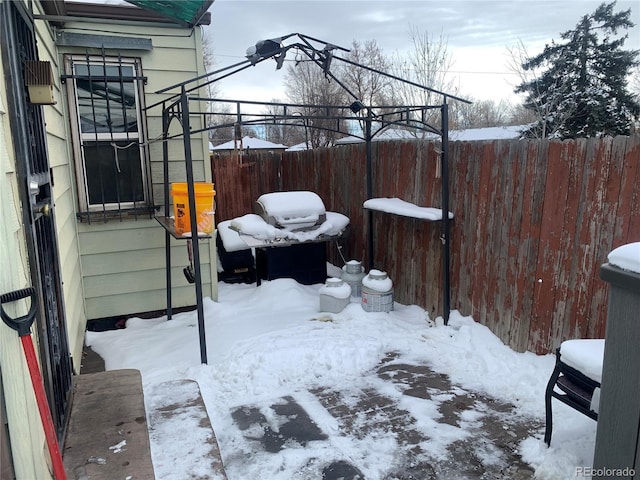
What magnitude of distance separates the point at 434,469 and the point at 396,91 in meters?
14.2

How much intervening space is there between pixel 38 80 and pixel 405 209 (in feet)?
10.7

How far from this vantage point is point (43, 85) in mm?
2014

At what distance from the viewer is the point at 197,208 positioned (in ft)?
12.6

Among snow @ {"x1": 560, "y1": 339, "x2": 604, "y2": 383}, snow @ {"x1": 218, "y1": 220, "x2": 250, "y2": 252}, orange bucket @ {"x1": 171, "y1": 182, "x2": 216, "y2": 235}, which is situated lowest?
snow @ {"x1": 218, "y1": 220, "x2": 250, "y2": 252}

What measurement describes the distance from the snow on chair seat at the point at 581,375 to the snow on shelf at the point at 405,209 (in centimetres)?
196

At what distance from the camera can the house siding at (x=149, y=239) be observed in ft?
15.2

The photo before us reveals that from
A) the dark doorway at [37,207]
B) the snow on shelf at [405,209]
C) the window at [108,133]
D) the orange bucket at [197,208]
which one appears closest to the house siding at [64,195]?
the window at [108,133]

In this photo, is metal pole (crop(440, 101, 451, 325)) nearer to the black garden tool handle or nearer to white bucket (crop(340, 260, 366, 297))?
white bucket (crop(340, 260, 366, 297))

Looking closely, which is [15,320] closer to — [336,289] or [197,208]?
[197,208]

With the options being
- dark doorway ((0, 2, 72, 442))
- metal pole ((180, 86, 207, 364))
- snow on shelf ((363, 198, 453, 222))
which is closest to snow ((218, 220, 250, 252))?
snow on shelf ((363, 198, 453, 222))

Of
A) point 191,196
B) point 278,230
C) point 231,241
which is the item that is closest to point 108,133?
point 191,196

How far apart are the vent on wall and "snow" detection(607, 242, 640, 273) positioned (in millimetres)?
2295

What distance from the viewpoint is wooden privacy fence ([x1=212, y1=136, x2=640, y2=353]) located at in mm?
3088

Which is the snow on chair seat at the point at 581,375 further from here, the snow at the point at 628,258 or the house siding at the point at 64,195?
the house siding at the point at 64,195
